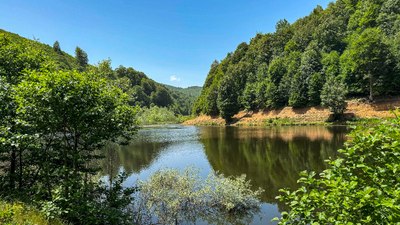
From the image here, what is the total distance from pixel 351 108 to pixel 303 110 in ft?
47.8

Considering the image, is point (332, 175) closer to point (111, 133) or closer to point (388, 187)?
point (388, 187)

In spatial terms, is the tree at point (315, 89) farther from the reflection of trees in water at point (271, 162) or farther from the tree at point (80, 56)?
the tree at point (80, 56)

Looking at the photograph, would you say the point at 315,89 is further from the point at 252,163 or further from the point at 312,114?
the point at 252,163

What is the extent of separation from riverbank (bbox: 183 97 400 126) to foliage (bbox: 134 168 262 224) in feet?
150

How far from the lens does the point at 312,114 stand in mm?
75062

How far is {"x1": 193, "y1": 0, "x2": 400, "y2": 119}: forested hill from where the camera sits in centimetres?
6669

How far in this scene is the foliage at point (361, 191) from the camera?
388 cm

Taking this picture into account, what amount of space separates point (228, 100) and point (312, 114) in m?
Answer: 32.4

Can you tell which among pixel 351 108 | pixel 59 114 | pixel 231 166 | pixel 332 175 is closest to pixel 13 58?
pixel 59 114

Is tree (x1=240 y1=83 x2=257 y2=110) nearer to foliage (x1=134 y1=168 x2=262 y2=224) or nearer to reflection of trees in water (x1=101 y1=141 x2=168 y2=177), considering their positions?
reflection of trees in water (x1=101 y1=141 x2=168 y2=177)

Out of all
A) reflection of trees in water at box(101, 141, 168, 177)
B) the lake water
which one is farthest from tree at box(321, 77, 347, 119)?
reflection of trees in water at box(101, 141, 168, 177)

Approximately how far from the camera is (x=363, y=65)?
67.8 meters

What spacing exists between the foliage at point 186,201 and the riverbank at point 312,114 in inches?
1804

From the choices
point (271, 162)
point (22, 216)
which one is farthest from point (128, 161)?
point (22, 216)
